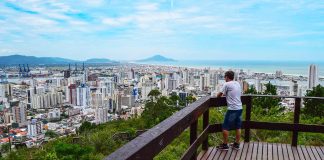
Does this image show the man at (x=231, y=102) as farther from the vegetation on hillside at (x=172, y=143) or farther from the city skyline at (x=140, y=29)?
the city skyline at (x=140, y=29)

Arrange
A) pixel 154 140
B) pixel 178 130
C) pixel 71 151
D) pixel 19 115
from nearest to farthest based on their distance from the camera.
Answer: pixel 154 140 < pixel 178 130 < pixel 71 151 < pixel 19 115

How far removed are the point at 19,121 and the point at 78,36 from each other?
45.2 metres

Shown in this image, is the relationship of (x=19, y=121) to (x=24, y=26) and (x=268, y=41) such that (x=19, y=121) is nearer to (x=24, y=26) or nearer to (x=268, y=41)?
(x=24, y=26)

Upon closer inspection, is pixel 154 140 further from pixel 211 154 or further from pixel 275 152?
pixel 275 152

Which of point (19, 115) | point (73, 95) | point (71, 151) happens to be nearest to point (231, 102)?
point (71, 151)

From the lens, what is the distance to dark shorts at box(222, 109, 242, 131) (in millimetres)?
3738

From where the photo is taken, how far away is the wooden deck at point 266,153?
3.55 meters

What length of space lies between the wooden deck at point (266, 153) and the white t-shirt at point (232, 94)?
0.60 m

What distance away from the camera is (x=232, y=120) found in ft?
12.3

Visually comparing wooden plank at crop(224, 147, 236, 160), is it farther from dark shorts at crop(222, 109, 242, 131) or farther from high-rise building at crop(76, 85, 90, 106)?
high-rise building at crop(76, 85, 90, 106)

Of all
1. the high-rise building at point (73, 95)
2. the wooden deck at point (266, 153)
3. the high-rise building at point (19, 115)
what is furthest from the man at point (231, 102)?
the high-rise building at point (73, 95)

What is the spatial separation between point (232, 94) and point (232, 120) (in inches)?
14.1

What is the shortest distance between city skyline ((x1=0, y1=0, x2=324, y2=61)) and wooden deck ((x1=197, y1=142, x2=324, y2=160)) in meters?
35.4

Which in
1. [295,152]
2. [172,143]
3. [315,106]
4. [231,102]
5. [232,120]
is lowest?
[172,143]
